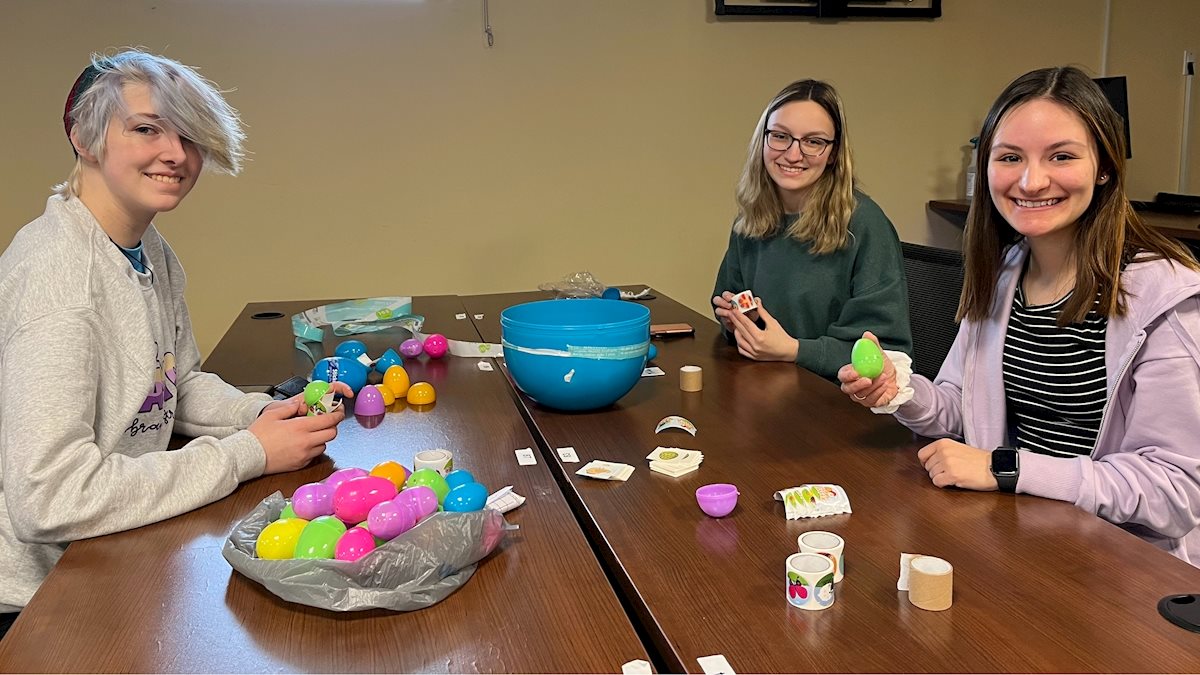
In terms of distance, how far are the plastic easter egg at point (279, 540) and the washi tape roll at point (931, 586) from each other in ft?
2.12

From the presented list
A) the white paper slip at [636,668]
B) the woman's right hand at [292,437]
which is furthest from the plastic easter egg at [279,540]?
the white paper slip at [636,668]

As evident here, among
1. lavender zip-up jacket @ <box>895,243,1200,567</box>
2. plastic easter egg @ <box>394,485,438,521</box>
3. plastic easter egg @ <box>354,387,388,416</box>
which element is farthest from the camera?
plastic easter egg @ <box>354,387,388,416</box>

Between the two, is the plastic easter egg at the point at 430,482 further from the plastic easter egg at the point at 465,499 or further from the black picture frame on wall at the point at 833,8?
the black picture frame on wall at the point at 833,8

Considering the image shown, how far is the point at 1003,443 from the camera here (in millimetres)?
1570

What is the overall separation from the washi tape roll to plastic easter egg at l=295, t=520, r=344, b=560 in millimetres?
599

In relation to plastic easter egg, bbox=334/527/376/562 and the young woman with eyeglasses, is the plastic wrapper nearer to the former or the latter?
plastic easter egg, bbox=334/527/376/562

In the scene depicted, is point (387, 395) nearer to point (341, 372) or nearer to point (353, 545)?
point (341, 372)

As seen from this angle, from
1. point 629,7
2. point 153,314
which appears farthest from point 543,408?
point 629,7

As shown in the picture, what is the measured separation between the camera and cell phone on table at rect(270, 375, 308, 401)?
181 cm

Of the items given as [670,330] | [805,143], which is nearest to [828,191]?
[805,143]

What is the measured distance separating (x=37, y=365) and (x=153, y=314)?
26cm

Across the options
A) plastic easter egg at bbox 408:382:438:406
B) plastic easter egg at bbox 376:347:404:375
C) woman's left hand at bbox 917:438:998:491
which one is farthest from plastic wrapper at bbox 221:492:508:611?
plastic easter egg at bbox 376:347:404:375

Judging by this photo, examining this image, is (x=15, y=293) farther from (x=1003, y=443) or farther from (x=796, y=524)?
(x=1003, y=443)

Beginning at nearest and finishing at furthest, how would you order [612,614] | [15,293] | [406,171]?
[612,614] < [15,293] < [406,171]
